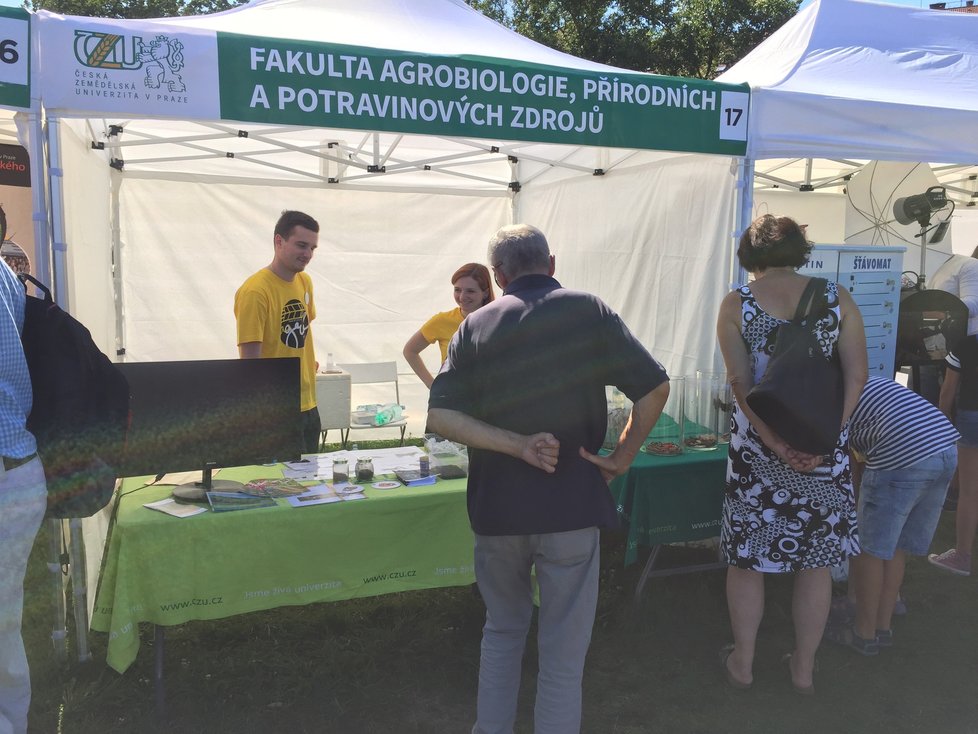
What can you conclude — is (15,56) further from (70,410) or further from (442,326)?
(442,326)

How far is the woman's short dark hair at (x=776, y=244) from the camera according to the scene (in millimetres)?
2389

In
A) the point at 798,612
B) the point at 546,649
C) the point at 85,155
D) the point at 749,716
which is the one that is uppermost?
the point at 85,155

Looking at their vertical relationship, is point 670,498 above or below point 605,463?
below

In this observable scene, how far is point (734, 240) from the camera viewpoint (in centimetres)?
344

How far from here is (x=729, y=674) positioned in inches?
102

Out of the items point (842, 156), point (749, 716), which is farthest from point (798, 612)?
point (842, 156)

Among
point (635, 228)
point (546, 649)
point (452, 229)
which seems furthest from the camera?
point (452, 229)

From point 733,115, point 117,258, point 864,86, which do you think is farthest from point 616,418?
point 117,258

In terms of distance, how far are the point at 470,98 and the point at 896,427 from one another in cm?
191

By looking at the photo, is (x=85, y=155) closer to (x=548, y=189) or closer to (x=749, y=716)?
(x=548, y=189)

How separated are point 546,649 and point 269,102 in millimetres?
1956

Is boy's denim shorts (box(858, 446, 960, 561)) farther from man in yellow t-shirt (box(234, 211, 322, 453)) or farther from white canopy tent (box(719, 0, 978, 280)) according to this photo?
man in yellow t-shirt (box(234, 211, 322, 453))

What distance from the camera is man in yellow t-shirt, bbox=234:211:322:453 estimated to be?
3002 millimetres

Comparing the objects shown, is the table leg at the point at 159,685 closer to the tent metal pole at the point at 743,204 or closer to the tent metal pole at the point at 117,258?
the tent metal pole at the point at 743,204
